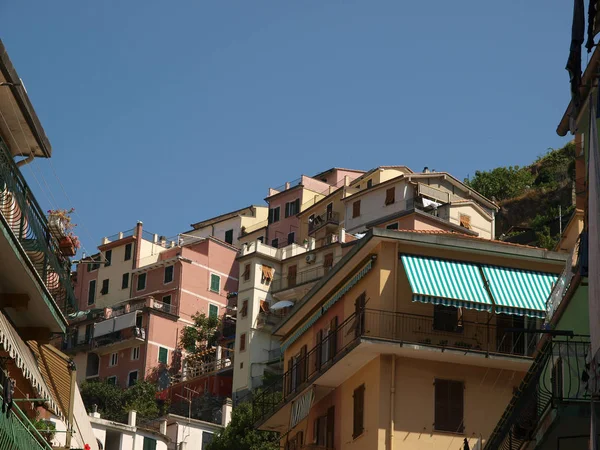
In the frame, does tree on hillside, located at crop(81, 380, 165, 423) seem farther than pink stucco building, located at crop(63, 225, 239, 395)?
No

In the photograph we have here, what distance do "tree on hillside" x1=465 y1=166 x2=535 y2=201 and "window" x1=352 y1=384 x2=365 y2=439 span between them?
84.8 metres

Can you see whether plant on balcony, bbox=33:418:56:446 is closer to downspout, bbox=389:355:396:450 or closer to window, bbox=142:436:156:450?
downspout, bbox=389:355:396:450

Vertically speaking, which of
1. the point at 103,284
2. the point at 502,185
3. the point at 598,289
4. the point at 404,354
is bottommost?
the point at 598,289

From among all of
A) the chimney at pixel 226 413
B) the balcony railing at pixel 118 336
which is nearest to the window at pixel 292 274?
the chimney at pixel 226 413

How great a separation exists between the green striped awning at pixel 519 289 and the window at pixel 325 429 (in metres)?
5.51

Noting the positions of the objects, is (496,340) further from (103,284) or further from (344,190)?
(103,284)

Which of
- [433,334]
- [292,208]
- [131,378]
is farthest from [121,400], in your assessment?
[433,334]

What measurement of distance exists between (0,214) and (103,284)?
8774 cm

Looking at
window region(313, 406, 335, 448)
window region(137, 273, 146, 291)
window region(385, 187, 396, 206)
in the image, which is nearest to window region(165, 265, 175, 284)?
window region(137, 273, 146, 291)

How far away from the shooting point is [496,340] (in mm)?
31859

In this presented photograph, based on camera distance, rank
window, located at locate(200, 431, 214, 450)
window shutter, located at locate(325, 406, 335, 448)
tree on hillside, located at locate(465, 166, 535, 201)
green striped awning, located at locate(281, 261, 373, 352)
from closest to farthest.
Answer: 1. green striped awning, located at locate(281, 261, 373, 352)
2. window shutter, located at locate(325, 406, 335, 448)
3. window, located at locate(200, 431, 214, 450)
4. tree on hillside, located at locate(465, 166, 535, 201)

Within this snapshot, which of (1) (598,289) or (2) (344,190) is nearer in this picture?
(1) (598,289)

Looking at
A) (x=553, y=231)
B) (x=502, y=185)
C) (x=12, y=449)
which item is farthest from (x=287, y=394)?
(x=502, y=185)

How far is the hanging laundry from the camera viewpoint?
1562cm
